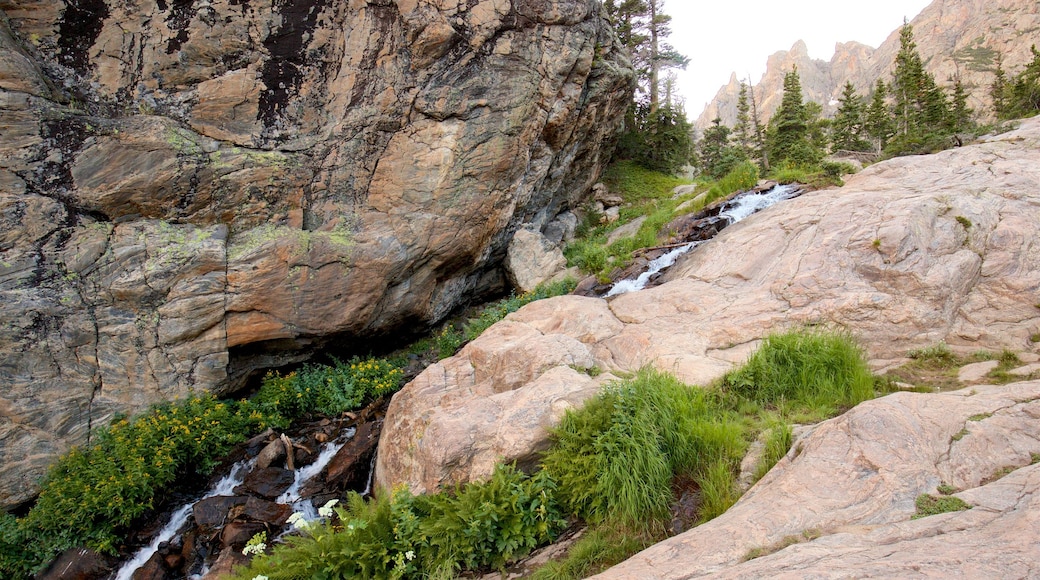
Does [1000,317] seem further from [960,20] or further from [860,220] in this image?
[960,20]

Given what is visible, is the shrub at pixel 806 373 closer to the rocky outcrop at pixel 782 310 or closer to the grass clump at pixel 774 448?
the rocky outcrop at pixel 782 310

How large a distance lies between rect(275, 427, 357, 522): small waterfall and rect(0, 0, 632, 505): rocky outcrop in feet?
9.92

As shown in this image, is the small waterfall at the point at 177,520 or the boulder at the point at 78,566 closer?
the boulder at the point at 78,566

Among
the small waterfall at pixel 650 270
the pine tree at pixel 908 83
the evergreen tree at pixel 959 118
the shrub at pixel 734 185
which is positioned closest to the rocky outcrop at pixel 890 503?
the small waterfall at pixel 650 270

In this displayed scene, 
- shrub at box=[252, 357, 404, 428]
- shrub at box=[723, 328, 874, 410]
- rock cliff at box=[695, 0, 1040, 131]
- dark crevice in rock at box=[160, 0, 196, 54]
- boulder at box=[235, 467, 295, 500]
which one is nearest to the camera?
shrub at box=[723, 328, 874, 410]

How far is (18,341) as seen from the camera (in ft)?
30.2

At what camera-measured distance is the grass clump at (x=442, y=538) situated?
508 centimetres

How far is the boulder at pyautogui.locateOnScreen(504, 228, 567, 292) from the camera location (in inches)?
643

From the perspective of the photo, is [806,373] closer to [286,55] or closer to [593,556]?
[593,556]

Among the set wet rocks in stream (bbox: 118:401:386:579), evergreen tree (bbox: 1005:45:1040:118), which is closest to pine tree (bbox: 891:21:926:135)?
evergreen tree (bbox: 1005:45:1040:118)

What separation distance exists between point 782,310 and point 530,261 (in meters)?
9.47

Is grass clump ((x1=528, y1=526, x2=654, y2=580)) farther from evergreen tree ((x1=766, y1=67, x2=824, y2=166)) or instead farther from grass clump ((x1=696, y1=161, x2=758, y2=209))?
evergreen tree ((x1=766, y1=67, x2=824, y2=166))

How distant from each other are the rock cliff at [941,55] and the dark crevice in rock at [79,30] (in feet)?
146

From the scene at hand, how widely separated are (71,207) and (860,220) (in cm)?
1561
